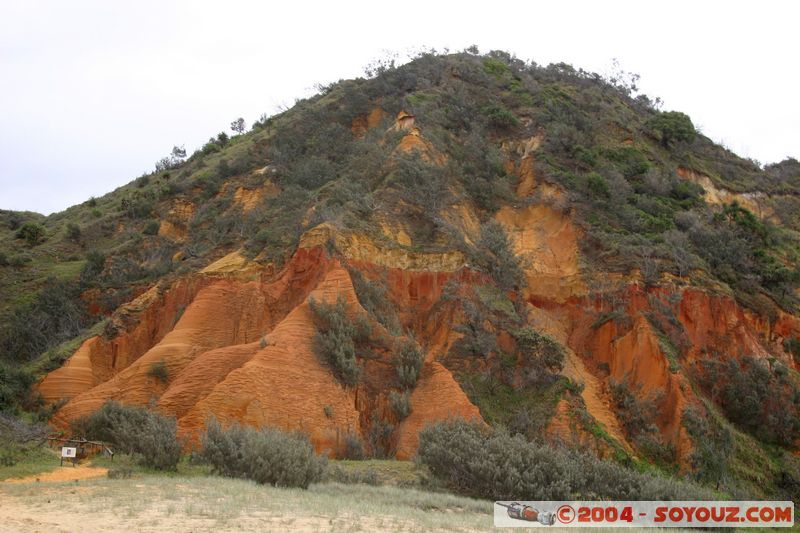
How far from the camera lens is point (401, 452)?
2280cm

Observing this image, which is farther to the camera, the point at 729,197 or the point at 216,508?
the point at 729,197

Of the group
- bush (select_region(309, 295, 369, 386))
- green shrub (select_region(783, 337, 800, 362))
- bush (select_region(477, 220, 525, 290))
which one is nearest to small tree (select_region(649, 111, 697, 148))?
green shrub (select_region(783, 337, 800, 362))

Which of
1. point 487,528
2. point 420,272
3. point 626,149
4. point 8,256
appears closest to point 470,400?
point 420,272

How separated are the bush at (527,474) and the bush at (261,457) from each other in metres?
3.15

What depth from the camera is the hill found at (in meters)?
24.1

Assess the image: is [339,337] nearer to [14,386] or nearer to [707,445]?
[14,386]

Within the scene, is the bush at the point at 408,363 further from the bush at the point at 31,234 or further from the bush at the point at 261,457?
the bush at the point at 31,234

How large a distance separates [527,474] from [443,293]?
11019mm

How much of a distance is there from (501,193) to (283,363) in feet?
49.6

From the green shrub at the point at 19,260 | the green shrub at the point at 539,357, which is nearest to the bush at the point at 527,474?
the green shrub at the point at 539,357

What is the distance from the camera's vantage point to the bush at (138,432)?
1853cm

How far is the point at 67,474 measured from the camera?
60.6 ft

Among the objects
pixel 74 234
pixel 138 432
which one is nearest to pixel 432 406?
pixel 138 432

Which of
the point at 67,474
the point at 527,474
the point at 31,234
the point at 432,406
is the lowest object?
the point at 67,474
